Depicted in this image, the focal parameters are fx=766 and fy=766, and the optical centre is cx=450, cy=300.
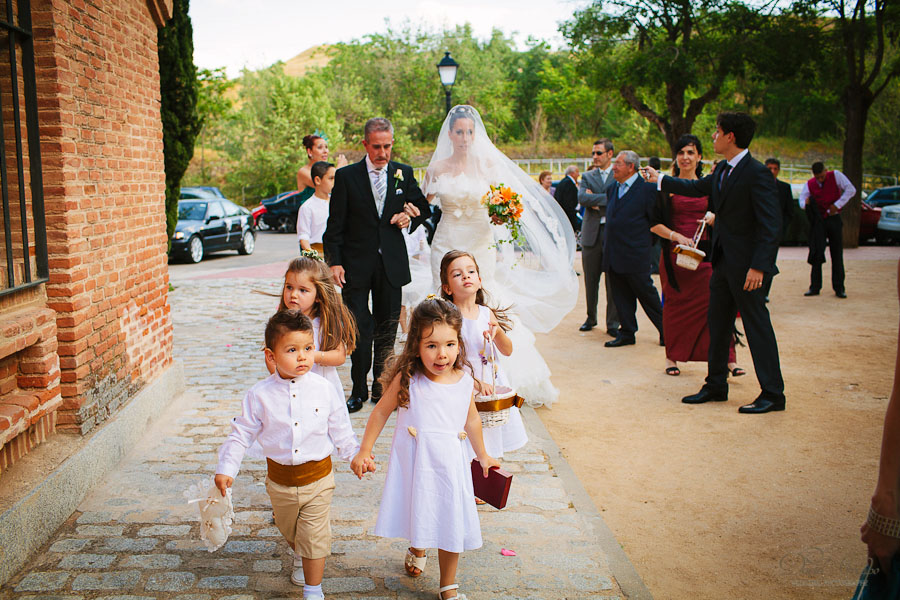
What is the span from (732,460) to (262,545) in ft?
11.1

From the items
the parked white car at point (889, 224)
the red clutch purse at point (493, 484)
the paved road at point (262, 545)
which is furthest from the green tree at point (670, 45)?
the red clutch purse at point (493, 484)

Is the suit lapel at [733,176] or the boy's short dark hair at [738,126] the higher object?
the boy's short dark hair at [738,126]

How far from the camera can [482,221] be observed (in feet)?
23.5

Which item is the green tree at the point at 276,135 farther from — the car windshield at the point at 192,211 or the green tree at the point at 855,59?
the green tree at the point at 855,59

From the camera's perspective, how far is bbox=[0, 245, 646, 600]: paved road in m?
3.59

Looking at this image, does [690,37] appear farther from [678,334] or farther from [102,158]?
[102,158]

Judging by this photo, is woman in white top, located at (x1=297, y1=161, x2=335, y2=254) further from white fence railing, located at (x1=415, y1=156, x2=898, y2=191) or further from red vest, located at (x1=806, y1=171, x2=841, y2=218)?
white fence railing, located at (x1=415, y1=156, x2=898, y2=191)

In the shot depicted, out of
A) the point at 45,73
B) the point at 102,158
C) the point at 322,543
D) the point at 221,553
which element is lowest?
the point at 221,553

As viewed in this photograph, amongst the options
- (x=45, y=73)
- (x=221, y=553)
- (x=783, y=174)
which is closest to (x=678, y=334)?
(x=221, y=553)

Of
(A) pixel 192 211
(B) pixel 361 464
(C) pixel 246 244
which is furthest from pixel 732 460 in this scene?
(C) pixel 246 244

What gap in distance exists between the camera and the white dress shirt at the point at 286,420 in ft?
10.9

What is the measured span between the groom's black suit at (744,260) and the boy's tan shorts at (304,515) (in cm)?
445

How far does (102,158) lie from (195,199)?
1754 cm

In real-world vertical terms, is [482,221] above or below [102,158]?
below
